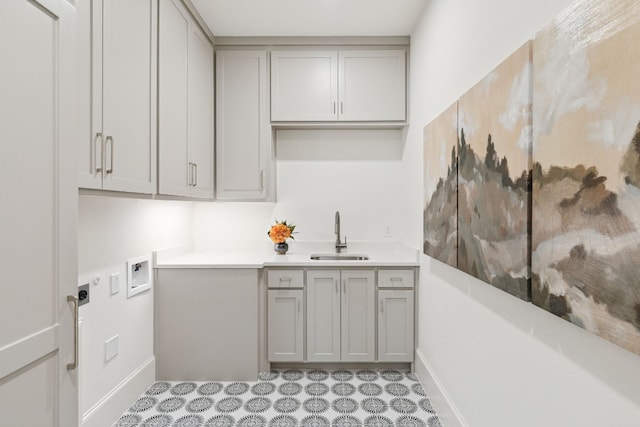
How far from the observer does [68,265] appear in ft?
3.46

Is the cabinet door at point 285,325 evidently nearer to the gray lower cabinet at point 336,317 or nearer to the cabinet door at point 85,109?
the gray lower cabinet at point 336,317

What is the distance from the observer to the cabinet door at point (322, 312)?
2.82 meters

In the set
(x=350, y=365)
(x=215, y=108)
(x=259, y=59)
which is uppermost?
(x=259, y=59)

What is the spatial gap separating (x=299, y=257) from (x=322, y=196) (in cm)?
64

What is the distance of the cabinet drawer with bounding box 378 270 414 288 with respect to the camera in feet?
9.17

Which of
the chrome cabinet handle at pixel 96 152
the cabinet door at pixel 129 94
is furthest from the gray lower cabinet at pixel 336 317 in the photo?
the chrome cabinet handle at pixel 96 152

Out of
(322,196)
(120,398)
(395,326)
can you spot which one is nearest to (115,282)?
(120,398)

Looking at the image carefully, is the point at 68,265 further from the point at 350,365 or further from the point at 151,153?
the point at 350,365

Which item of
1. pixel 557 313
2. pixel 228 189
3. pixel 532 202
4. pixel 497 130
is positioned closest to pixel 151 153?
pixel 228 189

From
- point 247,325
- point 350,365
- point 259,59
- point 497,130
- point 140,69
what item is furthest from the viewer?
point 259,59

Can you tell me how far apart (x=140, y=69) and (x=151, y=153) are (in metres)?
0.44

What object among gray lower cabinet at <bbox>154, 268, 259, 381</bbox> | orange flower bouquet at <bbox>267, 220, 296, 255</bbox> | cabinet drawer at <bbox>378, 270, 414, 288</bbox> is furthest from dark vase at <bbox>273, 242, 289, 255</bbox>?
cabinet drawer at <bbox>378, 270, 414, 288</bbox>

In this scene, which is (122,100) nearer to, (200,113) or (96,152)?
(96,152)

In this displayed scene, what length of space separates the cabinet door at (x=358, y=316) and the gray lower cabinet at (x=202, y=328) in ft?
2.24
